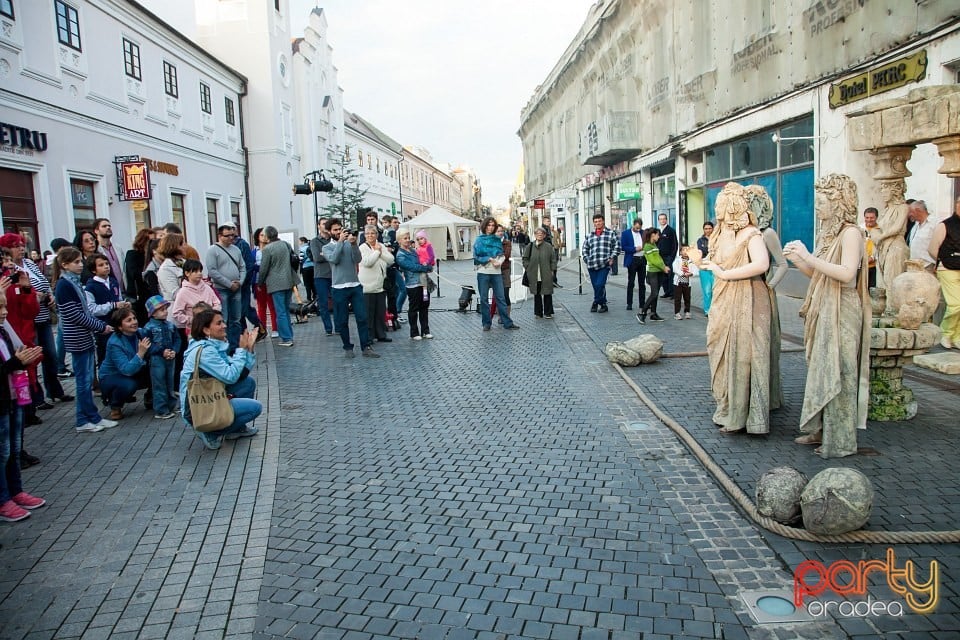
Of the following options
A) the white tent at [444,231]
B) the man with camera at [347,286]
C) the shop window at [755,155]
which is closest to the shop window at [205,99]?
the white tent at [444,231]

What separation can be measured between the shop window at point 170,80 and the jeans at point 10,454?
1976 centimetres

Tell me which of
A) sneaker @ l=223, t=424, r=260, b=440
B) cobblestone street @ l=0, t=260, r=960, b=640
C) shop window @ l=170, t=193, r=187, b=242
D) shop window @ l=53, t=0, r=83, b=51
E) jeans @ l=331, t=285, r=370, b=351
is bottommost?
cobblestone street @ l=0, t=260, r=960, b=640

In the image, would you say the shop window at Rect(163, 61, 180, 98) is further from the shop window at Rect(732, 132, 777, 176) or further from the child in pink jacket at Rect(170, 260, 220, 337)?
the shop window at Rect(732, 132, 777, 176)

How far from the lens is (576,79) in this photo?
122 ft

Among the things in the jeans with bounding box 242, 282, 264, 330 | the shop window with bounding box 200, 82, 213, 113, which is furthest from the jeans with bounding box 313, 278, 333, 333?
the shop window with bounding box 200, 82, 213, 113

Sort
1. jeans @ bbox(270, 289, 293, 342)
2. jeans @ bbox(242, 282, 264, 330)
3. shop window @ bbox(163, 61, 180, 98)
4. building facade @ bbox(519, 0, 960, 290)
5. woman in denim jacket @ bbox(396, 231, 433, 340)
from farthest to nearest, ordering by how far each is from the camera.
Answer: shop window @ bbox(163, 61, 180, 98) → woman in denim jacket @ bbox(396, 231, 433, 340) → jeans @ bbox(270, 289, 293, 342) → building facade @ bbox(519, 0, 960, 290) → jeans @ bbox(242, 282, 264, 330)

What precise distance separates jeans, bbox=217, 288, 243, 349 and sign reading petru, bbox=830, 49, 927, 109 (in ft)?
35.3

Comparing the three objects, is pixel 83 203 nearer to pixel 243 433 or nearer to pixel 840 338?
pixel 243 433

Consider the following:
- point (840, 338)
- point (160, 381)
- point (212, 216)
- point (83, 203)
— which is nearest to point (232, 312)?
point (160, 381)

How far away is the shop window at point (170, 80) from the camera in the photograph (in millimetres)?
21922

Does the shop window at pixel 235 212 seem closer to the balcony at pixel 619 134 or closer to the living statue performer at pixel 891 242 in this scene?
the balcony at pixel 619 134

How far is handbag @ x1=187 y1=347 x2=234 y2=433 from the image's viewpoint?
5.77 m

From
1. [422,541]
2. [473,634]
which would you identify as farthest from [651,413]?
[473,634]

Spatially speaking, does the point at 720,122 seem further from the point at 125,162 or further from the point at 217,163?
the point at 217,163
